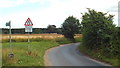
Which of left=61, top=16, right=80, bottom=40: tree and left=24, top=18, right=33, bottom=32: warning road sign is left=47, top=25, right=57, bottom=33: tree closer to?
left=61, top=16, right=80, bottom=40: tree

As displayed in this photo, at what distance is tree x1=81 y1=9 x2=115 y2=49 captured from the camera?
19.5 metres

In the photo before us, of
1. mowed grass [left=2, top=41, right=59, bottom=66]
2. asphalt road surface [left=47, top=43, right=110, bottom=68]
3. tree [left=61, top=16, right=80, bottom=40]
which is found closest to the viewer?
mowed grass [left=2, top=41, right=59, bottom=66]

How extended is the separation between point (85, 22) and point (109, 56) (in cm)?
699

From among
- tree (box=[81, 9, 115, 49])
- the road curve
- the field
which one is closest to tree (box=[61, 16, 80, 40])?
the field

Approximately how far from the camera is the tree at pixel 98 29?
1953 cm

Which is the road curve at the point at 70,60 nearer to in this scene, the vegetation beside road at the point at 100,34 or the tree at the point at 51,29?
the vegetation beside road at the point at 100,34

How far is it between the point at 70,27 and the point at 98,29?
3051 cm

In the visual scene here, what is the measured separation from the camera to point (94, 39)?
69.8 feet

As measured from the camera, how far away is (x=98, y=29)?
20547 mm

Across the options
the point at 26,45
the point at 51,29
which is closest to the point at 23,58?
the point at 26,45

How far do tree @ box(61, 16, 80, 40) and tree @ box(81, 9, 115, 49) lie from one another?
92.3 ft

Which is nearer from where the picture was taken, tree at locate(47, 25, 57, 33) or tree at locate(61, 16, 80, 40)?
tree at locate(61, 16, 80, 40)

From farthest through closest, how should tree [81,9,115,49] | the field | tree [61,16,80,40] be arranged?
tree [61,16,80,40] → tree [81,9,115,49] → the field

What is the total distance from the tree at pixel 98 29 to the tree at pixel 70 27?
28119 mm
